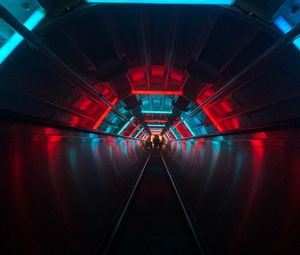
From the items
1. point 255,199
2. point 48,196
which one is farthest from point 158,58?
point 48,196

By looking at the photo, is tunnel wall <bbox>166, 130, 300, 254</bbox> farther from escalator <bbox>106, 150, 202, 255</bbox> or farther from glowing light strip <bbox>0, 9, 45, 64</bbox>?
glowing light strip <bbox>0, 9, 45, 64</bbox>

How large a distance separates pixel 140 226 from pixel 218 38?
169 inches

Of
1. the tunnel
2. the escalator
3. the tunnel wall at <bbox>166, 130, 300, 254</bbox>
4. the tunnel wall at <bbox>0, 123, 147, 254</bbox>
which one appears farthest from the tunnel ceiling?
the escalator

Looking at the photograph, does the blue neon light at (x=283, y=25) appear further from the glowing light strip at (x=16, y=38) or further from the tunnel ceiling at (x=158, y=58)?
the glowing light strip at (x=16, y=38)

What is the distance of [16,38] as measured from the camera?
2.43m

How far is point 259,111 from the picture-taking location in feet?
14.4

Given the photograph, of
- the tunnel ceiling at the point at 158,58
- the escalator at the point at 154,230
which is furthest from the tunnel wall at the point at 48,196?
the tunnel ceiling at the point at 158,58

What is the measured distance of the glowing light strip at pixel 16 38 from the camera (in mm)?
2312

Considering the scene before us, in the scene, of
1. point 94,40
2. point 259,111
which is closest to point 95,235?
point 94,40

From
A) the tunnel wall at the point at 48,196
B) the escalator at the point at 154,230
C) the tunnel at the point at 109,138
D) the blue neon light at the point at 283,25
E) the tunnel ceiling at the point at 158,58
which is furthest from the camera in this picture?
the tunnel ceiling at the point at 158,58

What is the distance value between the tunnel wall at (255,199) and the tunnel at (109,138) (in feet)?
0.05

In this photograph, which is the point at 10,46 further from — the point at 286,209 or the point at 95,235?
the point at 286,209

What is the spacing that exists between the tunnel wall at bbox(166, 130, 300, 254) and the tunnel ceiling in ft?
4.45

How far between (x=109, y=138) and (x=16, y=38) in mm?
3246
